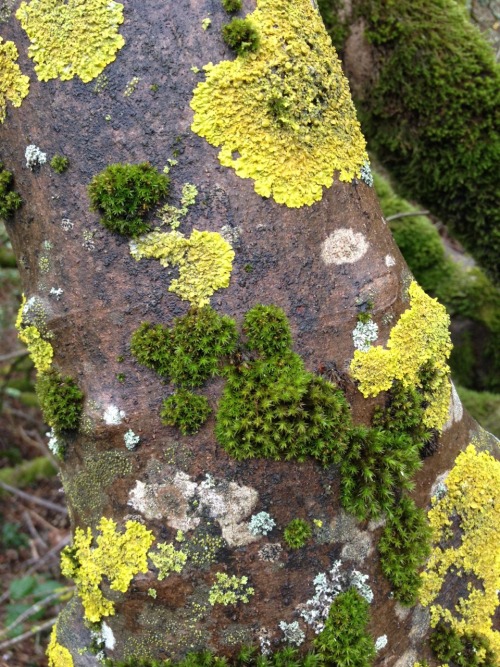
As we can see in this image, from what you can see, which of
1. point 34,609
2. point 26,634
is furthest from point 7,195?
point 34,609

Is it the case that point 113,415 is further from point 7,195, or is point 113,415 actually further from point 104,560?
point 7,195

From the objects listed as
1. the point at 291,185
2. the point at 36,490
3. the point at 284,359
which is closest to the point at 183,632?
the point at 284,359

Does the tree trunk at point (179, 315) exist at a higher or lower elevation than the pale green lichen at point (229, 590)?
higher

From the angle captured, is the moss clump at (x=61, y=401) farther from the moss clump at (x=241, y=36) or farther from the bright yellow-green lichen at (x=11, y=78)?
the moss clump at (x=241, y=36)

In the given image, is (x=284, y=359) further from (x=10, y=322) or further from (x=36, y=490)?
(x=10, y=322)

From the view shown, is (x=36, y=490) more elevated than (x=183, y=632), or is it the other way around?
(x=183, y=632)

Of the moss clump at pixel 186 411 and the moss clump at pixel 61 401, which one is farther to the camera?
the moss clump at pixel 61 401

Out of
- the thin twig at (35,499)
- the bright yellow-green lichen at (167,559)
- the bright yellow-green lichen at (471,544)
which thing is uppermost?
the bright yellow-green lichen at (167,559)

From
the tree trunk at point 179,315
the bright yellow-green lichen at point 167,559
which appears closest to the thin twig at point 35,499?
the tree trunk at point 179,315
